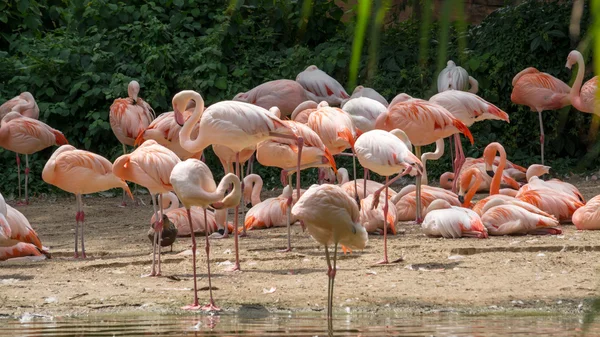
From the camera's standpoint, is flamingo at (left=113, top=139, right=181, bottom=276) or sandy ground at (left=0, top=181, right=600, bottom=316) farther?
flamingo at (left=113, top=139, right=181, bottom=276)

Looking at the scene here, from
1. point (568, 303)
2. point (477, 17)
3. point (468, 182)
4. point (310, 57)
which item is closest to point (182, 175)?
point (568, 303)

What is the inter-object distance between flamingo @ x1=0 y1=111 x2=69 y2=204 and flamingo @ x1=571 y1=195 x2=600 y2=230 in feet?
16.7

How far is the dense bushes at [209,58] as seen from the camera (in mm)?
10641

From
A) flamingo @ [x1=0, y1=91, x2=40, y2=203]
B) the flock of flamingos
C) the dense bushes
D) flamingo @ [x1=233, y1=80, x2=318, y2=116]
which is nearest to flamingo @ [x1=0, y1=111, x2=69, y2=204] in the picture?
the flock of flamingos

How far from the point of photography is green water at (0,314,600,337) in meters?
3.76

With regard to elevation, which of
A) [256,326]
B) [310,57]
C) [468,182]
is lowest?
[256,326]

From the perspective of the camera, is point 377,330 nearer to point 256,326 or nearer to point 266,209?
point 256,326

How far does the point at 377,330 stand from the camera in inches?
153

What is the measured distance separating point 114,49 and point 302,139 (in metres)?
5.95

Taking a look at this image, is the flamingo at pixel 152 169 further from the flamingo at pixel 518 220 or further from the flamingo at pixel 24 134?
the flamingo at pixel 24 134

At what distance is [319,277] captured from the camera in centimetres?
532

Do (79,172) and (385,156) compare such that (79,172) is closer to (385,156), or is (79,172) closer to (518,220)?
(385,156)

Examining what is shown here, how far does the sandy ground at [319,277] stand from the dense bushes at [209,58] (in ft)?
12.8

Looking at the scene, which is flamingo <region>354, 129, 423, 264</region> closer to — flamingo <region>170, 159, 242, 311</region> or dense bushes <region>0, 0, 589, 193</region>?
flamingo <region>170, 159, 242, 311</region>
